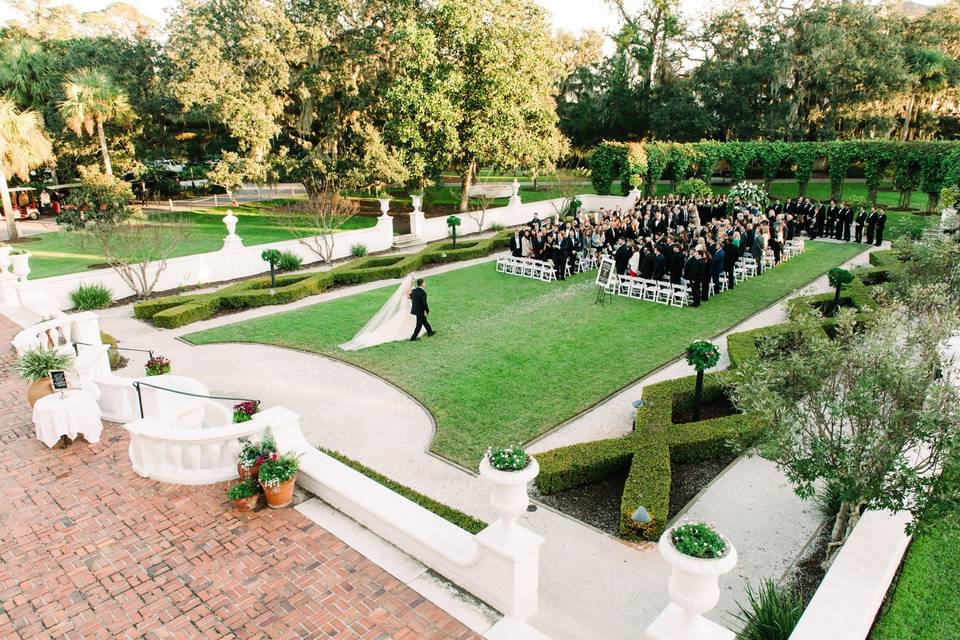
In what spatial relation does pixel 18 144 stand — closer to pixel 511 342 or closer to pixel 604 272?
pixel 511 342

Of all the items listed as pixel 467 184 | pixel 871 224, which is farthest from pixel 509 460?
pixel 467 184

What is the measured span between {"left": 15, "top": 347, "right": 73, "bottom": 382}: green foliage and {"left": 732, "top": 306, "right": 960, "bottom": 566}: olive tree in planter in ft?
33.3

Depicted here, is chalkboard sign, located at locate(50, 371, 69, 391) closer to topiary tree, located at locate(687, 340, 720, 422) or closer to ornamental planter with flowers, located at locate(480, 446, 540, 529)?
ornamental planter with flowers, located at locate(480, 446, 540, 529)

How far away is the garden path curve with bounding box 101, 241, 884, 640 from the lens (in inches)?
253

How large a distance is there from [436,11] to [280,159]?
35.3 ft

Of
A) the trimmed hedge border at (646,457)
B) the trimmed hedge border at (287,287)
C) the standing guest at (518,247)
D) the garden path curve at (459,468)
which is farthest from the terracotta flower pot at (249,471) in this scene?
the standing guest at (518,247)

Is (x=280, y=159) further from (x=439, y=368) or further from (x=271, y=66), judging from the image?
(x=439, y=368)

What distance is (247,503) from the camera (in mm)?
7539

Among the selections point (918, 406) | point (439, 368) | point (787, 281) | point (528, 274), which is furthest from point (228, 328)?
point (787, 281)

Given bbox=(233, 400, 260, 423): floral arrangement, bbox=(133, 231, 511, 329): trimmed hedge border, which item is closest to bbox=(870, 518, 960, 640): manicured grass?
bbox=(233, 400, 260, 423): floral arrangement

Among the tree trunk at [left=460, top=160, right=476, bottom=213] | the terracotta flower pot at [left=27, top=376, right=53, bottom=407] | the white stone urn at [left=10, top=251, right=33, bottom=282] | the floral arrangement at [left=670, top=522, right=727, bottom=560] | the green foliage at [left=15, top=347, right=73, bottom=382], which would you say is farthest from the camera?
the tree trunk at [left=460, top=160, right=476, bottom=213]

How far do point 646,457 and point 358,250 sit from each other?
18.7 meters

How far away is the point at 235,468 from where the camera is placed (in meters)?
8.31

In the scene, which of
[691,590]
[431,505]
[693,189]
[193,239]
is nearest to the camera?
[691,590]
